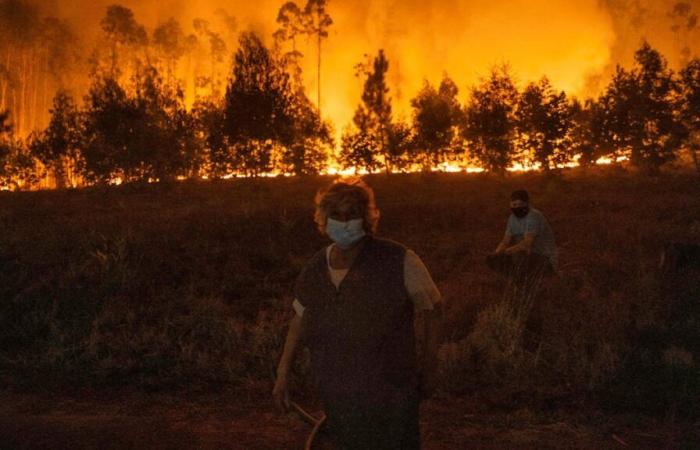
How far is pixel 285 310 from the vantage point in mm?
7879

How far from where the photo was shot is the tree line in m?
27.2

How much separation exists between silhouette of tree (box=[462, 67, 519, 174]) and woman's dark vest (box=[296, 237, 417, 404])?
26.1 m

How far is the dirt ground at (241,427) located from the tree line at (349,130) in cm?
2334

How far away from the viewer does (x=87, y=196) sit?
26.8 m

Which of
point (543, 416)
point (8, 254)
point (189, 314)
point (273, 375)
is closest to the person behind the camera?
point (543, 416)

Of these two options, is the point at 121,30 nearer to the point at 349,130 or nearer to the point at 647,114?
the point at 349,130

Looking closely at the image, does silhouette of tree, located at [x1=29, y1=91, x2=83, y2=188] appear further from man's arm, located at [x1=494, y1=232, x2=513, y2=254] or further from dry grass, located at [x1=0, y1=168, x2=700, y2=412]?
man's arm, located at [x1=494, y1=232, x2=513, y2=254]

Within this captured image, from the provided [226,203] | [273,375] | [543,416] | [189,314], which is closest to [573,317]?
[543,416]

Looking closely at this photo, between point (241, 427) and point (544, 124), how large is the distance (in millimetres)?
24840

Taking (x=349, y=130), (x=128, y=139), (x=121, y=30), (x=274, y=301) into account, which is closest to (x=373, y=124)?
(x=349, y=130)

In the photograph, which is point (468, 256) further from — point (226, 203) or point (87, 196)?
point (87, 196)

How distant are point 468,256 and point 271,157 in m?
22.7

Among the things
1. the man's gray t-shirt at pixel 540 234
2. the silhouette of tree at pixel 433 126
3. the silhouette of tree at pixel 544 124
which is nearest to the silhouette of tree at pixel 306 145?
the silhouette of tree at pixel 433 126

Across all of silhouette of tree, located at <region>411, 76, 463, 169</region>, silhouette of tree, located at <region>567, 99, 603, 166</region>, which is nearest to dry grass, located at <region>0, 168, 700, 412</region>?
silhouette of tree, located at <region>567, 99, 603, 166</region>
